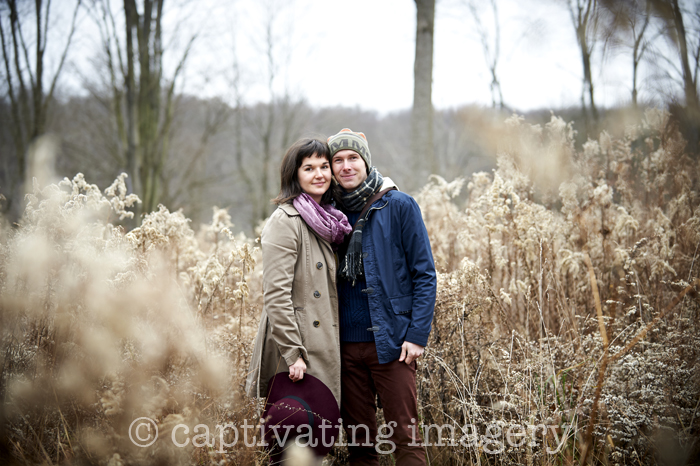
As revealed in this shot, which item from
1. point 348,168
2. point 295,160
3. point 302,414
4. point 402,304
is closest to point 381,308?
point 402,304

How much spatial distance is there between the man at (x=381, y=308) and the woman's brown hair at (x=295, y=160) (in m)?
0.11

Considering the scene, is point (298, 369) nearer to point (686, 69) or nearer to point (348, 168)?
point (348, 168)

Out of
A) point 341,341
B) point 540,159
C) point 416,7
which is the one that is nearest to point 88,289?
point 341,341

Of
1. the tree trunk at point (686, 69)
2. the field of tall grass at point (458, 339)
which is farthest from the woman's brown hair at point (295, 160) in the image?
the tree trunk at point (686, 69)

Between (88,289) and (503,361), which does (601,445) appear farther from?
(88,289)

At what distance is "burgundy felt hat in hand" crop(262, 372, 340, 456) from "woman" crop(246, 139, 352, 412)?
0.05 m

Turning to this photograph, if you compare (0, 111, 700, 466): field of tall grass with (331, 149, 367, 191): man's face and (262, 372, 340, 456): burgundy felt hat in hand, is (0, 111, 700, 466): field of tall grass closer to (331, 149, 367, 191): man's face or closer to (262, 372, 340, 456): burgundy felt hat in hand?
(262, 372, 340, 456): burgundy felt hat in hand

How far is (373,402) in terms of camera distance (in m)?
2.48

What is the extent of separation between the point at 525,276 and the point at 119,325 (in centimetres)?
318

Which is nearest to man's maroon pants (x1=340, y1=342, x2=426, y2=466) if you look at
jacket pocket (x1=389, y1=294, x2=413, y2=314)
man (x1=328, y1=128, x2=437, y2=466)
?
man (x1=328, y1=128, x2=437, y2=466)

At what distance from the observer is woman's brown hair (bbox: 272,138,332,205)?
2490 mm

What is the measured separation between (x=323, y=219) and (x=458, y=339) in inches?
57.5

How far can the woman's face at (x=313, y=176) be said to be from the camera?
2.48 metres

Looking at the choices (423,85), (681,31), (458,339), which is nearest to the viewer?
(681,31)
